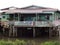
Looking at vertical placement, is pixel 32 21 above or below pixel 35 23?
above

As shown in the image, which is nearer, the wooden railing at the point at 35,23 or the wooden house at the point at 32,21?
the wooden railing at the point at 35,23

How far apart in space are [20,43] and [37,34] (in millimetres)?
12164

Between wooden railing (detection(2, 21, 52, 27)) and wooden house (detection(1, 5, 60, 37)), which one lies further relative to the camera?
wooden house (detection(1, 5, 60, 37))

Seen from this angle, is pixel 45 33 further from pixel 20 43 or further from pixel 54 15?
pixel 20 43

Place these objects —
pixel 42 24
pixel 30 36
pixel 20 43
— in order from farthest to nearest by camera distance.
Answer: pixel 30 36 → pixel 42 24 → pixel 20 43

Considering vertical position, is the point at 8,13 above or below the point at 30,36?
above

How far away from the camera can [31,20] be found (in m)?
36.9

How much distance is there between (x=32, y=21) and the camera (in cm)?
3419

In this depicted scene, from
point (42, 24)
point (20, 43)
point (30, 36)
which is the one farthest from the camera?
point (30, 36)

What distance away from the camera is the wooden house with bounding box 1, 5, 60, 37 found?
33906 mm

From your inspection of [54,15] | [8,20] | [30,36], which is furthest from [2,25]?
[54,15]

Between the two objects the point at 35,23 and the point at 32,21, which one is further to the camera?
the point at 32,21

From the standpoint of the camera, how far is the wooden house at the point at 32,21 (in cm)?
3391

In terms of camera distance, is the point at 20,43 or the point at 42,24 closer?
the point at 20,43
